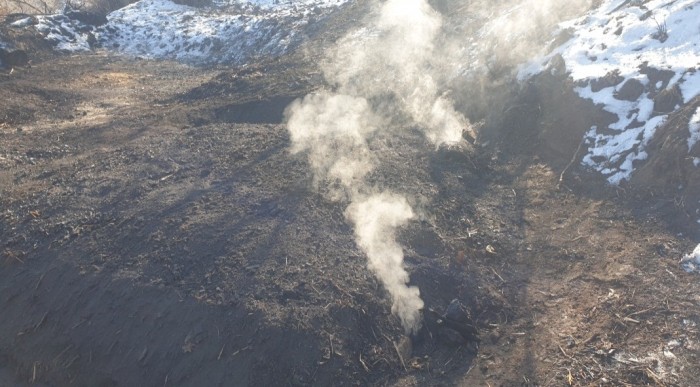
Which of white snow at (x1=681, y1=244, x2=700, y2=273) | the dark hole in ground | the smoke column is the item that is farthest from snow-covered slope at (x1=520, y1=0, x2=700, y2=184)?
the dark hole in ground

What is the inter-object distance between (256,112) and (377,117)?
3.20 m

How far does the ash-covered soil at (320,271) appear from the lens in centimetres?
500

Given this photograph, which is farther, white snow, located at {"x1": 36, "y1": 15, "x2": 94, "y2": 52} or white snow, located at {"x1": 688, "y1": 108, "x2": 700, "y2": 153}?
white snow, located at {"x1": 36, "y1": 15, "x2": 94, "y2": 52}

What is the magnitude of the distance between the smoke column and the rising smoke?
0.06ft

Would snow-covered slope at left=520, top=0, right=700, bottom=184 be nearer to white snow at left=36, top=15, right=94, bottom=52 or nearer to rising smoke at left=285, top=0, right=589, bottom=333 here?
rising smoke at left=285, top=0, right=589, bottom=333

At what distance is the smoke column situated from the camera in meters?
6.40

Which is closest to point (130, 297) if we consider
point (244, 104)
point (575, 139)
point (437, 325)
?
point (437, 325)

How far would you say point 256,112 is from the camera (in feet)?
37.2

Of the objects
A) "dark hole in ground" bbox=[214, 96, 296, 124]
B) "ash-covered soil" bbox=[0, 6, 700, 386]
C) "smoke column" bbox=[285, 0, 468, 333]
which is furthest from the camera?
"dark hole in ground" bbox=[214, 96, 296, 124]

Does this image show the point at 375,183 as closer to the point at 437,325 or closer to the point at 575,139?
the point at 437,325

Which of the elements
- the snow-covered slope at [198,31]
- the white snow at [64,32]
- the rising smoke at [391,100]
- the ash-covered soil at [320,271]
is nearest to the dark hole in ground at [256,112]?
the rising smoke at [391,100]

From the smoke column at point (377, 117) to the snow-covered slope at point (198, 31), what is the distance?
168 inches

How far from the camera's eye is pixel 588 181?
25.3 ft

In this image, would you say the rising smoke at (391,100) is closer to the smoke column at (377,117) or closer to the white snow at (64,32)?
the smoke column at (377,117)
